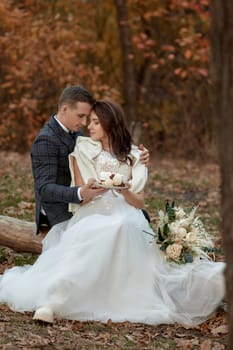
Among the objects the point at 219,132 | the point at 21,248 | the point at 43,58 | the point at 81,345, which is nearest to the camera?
the point at 219,132

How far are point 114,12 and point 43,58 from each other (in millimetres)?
2820

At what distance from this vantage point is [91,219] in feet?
20.4

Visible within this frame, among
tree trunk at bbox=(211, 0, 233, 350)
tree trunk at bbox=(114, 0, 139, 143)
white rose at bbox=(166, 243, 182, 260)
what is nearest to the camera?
tree trunk at bbox=(211, 0, 233, 350)

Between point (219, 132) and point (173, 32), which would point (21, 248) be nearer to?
point (219, 132)

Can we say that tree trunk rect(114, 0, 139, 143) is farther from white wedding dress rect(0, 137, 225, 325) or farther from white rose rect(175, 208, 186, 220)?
white wedding dress rect(0, 137, 225, 325)

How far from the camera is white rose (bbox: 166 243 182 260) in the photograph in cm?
613

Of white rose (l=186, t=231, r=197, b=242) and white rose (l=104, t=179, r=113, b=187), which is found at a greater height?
white rose (l=104, t=179, r=113, b=187)

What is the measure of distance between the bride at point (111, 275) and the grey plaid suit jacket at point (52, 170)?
0.71ft

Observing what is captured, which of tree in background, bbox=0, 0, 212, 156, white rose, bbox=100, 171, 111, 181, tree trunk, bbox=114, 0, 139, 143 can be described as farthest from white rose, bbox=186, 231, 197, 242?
tree trunk, bbox=114, 0, 139, 143

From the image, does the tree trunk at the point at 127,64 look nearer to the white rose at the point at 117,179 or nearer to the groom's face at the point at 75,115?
the groom's face at the point at 75,115

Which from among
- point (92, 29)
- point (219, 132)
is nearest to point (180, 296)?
point (219, 132)

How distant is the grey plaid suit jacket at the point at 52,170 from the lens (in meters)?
6.56

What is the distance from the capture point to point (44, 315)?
5.62 meters

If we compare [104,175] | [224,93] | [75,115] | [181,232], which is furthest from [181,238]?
[224,93]
